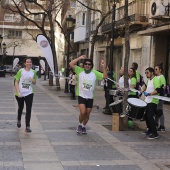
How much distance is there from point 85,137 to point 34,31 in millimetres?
59504

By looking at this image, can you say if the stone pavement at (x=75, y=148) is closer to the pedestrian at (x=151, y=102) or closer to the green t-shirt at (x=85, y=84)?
the pedestrian at (x=151, y=102)

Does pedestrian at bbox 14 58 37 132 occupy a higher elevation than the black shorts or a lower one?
higher

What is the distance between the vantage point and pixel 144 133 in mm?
9430

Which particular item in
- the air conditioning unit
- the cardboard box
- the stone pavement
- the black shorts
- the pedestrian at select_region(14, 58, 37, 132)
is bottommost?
the stone pavement

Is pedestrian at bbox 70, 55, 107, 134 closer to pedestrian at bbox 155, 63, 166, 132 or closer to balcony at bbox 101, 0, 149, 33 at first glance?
pedestrian at bbox 155, 63, 166, 132

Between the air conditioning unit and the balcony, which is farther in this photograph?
the balcony

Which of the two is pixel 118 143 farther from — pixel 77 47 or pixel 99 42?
pixel 77 47

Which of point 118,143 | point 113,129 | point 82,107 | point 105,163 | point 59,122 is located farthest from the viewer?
point 59,122

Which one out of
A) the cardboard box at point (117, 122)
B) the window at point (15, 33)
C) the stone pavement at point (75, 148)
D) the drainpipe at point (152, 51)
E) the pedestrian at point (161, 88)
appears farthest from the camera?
the window at point (15, 33)

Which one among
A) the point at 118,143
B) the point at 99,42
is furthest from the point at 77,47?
the point at 118,143

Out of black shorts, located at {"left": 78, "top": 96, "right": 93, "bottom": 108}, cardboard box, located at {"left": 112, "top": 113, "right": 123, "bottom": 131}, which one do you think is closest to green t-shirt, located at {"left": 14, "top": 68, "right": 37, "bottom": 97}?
black shorts, located at {"left": 78, "top": 96, "right": 93, "bottom": 108}

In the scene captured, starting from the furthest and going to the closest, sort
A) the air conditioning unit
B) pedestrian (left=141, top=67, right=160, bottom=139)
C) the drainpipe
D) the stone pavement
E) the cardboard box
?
the drainpipe
the air conditioning unit
the cardboard box
pedestrian (left=141, top=67, right=160, bottom=139)
the stone pavement

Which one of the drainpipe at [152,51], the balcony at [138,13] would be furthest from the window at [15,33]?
the drainpipe at [152,51]

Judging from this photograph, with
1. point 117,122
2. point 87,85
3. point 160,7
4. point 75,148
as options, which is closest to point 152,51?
point 160,7
